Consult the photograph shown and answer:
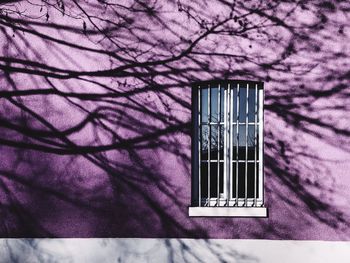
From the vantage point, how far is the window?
6.25 m

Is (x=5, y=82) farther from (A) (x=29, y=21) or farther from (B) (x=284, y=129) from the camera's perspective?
(B) (x=284, y=129)

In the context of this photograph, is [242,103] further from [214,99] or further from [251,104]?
[214,99]

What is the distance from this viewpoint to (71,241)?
20.1 ft

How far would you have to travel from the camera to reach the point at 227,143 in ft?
20.6

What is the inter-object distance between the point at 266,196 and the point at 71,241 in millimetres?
3245

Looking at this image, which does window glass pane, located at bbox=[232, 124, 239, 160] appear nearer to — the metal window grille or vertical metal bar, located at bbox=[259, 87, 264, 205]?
the metal window grille

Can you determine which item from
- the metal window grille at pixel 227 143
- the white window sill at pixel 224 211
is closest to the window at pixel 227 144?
the metal window grille at pixel 227 143

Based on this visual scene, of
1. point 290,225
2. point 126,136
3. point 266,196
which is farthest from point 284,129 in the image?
point 126,136

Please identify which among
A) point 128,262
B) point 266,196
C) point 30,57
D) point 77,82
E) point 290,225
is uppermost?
point 30,57

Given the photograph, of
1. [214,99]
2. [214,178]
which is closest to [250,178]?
[214,178]

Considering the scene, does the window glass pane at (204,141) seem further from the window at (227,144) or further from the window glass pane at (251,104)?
the window glass pane at (251,104)

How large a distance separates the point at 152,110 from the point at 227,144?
1.37 m

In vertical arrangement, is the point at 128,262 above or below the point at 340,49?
below

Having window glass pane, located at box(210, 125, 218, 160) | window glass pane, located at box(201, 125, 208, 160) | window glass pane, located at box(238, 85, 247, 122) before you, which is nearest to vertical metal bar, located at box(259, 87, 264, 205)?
window glass pane, located at box(238, 85, 247, 122)
